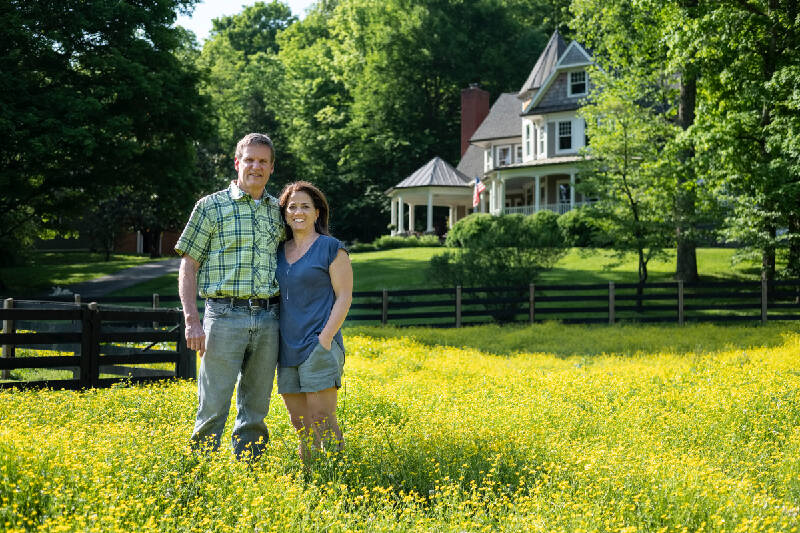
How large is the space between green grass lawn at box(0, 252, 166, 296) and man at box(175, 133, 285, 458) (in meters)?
25.3

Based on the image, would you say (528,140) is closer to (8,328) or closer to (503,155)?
(503,155)

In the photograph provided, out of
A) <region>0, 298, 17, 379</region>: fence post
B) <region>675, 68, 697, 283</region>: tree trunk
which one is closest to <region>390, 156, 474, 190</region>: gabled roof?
<region>675, 68, 697, 283</region>: tree trunk

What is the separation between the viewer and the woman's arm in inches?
217

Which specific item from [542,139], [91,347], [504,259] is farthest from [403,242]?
[91,347]

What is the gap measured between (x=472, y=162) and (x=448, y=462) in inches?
1812

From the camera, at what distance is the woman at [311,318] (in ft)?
18.2

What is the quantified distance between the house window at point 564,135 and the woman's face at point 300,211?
3727 cm

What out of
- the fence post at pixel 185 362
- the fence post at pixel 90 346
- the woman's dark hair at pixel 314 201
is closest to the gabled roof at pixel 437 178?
the fence post at pixel 185 362

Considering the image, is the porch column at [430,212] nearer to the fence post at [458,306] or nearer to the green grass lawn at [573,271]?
the green grass lawn at [573,271]

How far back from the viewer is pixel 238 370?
5512mm

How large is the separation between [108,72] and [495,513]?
82.8ft

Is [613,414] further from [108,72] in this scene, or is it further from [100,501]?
[108,72]

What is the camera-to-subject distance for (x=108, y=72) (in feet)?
86.2

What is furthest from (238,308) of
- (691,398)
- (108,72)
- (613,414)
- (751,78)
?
(108,72)
